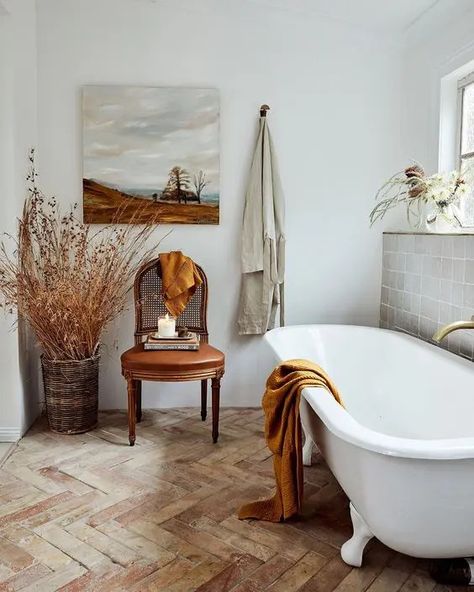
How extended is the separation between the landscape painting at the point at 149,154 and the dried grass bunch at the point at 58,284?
26cm

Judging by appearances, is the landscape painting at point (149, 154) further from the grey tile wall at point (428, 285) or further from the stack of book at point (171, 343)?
the grey tile wall at point (428, 285)

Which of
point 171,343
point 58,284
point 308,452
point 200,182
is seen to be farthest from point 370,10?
point 308,452

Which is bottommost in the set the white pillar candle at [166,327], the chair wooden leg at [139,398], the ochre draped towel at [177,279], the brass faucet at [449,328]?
the chair wooden leg at [139,398]

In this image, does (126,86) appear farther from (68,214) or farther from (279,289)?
(279,289)

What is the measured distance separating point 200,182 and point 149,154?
1.16 ft

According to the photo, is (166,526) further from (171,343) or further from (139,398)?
(139,398)

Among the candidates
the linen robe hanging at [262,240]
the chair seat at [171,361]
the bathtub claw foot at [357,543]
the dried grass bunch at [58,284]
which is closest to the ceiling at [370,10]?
the linen robe hanging at [262,240]

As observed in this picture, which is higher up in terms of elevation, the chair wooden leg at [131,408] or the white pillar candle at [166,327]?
the white pillar candle at [166,327]

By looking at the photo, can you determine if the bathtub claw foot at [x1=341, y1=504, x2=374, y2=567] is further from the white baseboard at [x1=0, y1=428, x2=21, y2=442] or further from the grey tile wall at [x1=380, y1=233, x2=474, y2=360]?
the white baseboard at [x1=0, y1=428, x2=21, y2=442]

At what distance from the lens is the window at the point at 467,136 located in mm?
3480

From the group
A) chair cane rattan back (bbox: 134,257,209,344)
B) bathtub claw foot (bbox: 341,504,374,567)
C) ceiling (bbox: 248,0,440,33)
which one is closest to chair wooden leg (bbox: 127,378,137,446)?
chair cane rattan back (bbox: 134,257,209,344)

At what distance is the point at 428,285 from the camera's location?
3529 mm

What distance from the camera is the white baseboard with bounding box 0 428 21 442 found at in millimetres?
3543

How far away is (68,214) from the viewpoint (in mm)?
3977
